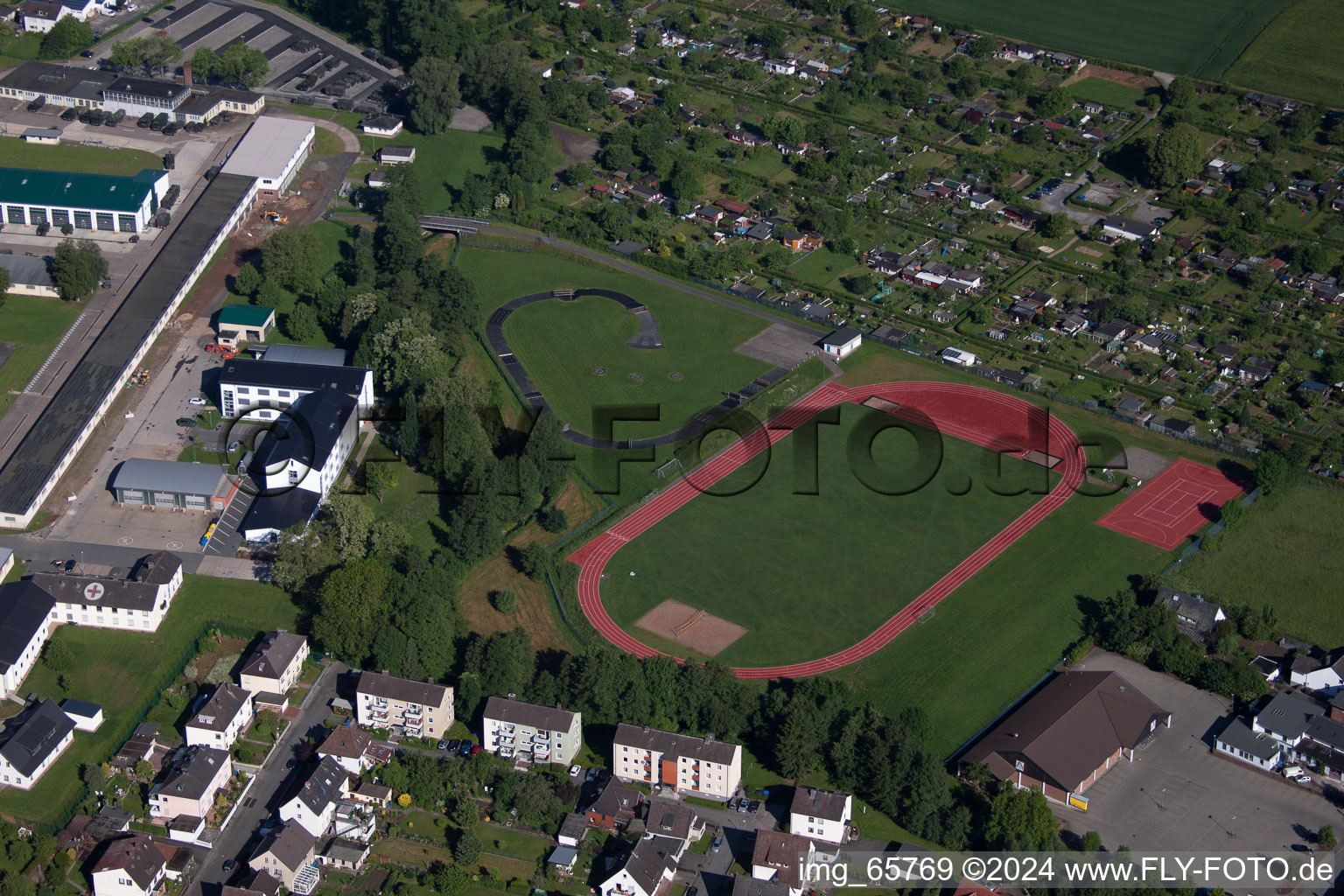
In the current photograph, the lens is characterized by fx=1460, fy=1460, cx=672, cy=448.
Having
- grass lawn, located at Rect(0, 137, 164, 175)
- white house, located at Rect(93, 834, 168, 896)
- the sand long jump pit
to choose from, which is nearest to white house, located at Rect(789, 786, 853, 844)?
the sand long jump pit

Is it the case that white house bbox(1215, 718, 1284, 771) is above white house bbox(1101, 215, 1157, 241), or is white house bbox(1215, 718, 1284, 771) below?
below

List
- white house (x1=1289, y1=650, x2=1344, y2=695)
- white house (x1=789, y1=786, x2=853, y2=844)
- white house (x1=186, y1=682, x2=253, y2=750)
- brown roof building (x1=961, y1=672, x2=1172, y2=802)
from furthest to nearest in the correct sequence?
white house (x1=1289, y1=650, x2=1344, y2=695), white house (x1=186, y1=682, x2=253, y2=750), brown roof building (x1=961, y1=672, x2=1172, y2=802), white house (x1=789, y1=786, x2=853, y2=844)

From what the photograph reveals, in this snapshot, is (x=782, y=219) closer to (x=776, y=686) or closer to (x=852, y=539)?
(x=852, y=539)

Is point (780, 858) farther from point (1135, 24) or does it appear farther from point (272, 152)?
point (1135, 24)

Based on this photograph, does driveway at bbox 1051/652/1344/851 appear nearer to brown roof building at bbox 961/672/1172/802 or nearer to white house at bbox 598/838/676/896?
brown roof building at bbox 961/672/1172/802

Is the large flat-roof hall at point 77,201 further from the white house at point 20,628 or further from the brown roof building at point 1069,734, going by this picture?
the brown roof building at point 1069,734
